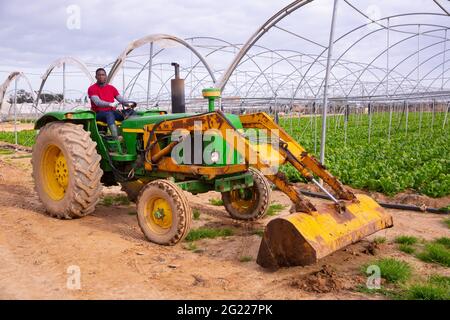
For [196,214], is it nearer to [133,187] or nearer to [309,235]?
[133,187]

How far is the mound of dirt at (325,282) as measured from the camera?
3.50m

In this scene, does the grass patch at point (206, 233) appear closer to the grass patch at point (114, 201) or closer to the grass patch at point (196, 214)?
the grass patch at point (196, 214)

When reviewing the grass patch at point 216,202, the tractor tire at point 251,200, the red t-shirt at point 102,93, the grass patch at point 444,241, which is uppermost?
the red t-shirt at point 102,93

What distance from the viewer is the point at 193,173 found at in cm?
493

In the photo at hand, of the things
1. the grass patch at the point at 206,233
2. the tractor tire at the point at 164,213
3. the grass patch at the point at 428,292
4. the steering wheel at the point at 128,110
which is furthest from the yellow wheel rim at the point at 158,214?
the grass patch at the point at 428,292

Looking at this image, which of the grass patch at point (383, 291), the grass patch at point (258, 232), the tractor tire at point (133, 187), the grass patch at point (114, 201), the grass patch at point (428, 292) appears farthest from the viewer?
the grass patch at point (114, 201)

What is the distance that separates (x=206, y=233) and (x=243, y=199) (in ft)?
3.22

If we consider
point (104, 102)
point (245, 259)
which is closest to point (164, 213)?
point (245, 259)

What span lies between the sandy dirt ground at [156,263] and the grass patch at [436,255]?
0.10 meters

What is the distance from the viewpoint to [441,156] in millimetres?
10039

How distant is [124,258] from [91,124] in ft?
7.44
